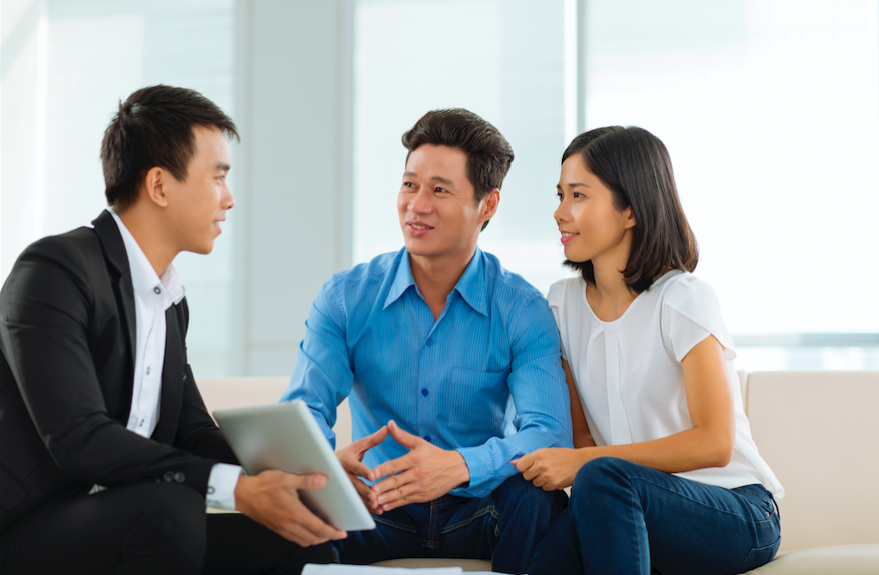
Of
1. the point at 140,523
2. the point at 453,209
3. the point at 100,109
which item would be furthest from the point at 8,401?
the point at 100,109

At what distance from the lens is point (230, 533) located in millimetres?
1252

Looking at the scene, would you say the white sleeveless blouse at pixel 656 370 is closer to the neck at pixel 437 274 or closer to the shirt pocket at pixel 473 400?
the shirt pocket at pixel 473 400

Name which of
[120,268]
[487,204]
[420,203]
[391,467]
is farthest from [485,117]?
[120,268]

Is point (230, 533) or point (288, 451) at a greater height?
point (288, 451)

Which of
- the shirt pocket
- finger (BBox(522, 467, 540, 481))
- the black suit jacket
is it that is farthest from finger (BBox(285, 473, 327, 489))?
the shirt pocket

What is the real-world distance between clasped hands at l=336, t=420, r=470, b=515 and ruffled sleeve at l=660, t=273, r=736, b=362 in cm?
53

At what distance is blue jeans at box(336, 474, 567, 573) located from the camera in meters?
1.38

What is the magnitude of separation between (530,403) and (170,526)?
0.81m

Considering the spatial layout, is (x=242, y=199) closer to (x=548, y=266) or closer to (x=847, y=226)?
(x=548, y=266)

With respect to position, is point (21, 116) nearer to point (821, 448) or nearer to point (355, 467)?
point (355, 467)

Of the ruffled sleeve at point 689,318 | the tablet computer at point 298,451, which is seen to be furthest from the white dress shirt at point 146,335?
the ruffled sleeve at point 689,318

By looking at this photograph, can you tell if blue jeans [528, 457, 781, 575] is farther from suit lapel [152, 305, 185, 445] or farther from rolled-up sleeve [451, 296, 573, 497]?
suit lapel [152, 305, 185, 445]

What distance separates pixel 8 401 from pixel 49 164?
3.29m

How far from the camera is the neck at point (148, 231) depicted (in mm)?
1221
